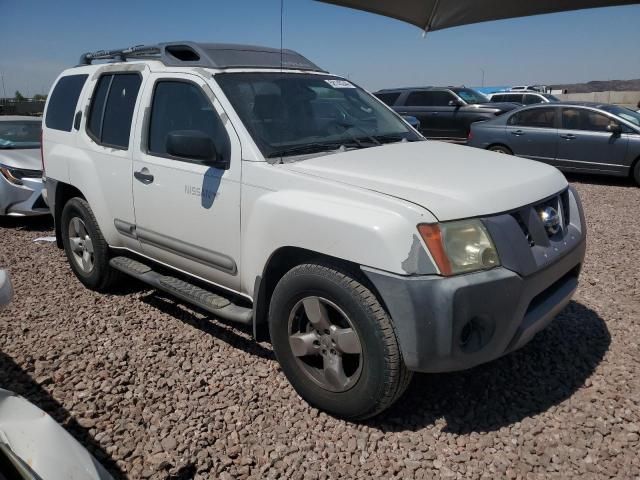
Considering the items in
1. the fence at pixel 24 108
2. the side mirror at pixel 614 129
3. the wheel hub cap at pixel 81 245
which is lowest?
the wheel hub cap at pixel 81 245

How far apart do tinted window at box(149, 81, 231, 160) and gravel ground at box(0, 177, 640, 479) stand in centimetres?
140

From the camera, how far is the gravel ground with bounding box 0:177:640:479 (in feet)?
8.60

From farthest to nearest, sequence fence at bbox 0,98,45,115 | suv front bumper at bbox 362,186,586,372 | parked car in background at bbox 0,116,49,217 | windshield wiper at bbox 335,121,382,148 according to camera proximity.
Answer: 1. fence at bbox 0,98,45,115
2. parked car in background at bbox 0,116,49,217
3. windshield wiper at bbox 335,121,382,148
4. suv front bumper at bbox 362,186,586,372

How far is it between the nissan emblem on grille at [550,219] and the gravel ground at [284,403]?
3.21ft

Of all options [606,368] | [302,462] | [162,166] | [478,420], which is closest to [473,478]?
[478,420]

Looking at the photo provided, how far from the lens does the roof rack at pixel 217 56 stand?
145 inches

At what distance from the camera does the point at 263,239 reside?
117 inches

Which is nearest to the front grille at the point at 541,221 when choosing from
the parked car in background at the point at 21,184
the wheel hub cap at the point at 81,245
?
the wheel hub cap at the point at 81,245

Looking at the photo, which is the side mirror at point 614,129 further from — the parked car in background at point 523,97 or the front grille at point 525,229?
the parked car in background at point 523,97

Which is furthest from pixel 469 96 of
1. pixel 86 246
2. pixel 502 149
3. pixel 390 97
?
pixel 86 246

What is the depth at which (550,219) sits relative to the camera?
9.43 feet

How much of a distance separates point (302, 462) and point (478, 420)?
995 millimetres

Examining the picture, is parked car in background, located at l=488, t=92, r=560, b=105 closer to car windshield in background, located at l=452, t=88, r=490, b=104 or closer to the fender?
car windshield in background, located at l=452, t=88, r=490, b=104

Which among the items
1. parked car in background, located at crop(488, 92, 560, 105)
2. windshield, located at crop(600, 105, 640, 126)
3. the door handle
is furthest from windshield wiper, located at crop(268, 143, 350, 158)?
parked car in background, located at crop(488, 92, 560, 105)
